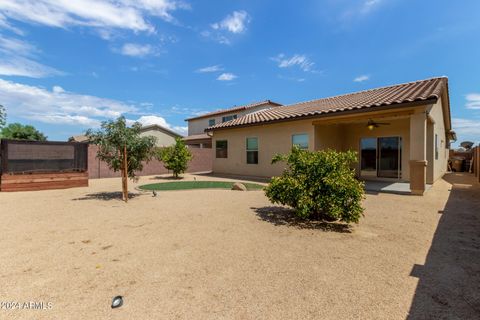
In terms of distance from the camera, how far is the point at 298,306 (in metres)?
2.34

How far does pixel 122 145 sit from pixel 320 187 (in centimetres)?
620

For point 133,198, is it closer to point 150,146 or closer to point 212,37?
point 150,146

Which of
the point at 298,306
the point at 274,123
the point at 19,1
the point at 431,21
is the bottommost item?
the point at 298,306

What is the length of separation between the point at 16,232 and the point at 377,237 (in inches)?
266

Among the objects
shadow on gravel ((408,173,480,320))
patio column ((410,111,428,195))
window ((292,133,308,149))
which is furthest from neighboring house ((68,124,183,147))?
shadow on gravel ((408,173,480,320))

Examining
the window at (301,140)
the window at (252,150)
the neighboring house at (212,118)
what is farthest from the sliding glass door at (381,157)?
the neighboring house at (212,118)

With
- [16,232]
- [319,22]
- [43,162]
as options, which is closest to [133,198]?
[16,232]

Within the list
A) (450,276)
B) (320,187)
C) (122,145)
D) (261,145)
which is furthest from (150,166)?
(450,276)

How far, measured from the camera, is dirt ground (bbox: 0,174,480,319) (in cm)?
232

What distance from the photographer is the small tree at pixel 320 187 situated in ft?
15.9

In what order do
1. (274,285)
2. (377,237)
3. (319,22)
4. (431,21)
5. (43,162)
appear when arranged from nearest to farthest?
(274,285), (377,237), (431,21), (43,162), (319,22)

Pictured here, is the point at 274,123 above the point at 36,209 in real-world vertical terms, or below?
above

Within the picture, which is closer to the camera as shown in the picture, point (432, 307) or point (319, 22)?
point (432, 307)

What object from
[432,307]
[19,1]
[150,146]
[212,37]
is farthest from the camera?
[212,37]
